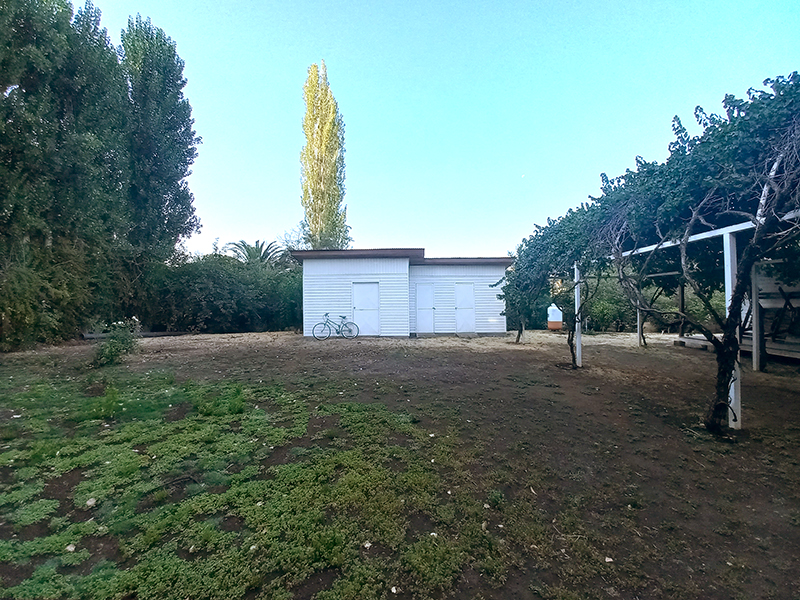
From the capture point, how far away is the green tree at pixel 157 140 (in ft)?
53.4

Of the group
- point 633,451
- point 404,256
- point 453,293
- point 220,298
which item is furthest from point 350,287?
point 633,451

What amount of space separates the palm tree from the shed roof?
32.2ft

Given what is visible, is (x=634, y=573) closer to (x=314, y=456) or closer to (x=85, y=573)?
(x=314, y=456)

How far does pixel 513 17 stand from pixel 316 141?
1831 cm

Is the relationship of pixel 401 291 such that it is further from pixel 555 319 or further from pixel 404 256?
pixel 555 319

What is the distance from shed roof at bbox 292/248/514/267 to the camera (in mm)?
12977

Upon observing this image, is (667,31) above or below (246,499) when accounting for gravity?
above

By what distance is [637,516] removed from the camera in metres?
2.39

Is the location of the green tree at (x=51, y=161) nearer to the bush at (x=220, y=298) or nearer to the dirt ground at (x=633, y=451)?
the bush at (x=220, y=298)

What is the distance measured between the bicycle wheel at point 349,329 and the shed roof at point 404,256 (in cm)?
261

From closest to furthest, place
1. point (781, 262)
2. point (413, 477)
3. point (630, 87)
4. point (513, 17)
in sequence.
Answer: point (413, 477)
point (781, 262)
point (630, 87)
point (513, 17)

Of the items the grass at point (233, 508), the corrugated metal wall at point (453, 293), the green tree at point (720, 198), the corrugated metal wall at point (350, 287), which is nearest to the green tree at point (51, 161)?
the corrugated metal wall at point (350, 287)

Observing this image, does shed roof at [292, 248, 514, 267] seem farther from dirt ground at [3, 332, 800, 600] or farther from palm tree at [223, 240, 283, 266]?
palm tree at [223, 240, 283, 266]

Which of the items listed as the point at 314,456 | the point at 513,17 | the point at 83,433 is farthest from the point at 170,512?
the point at 513,17
